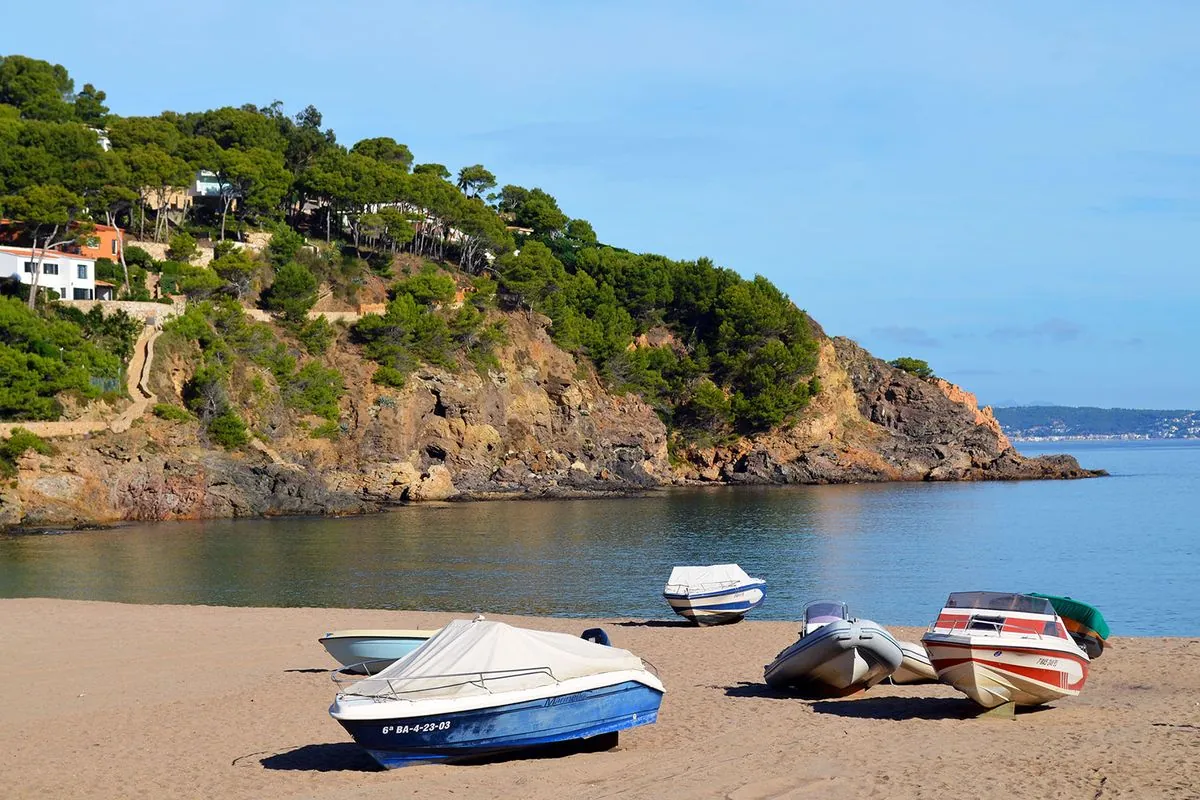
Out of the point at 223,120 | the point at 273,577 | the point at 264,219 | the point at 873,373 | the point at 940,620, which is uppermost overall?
the point at 223,120

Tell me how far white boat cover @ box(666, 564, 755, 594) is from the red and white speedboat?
39.6 feet

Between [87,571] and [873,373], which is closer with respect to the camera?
[87,571]

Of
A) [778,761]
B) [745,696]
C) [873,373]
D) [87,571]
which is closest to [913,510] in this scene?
[873,373]

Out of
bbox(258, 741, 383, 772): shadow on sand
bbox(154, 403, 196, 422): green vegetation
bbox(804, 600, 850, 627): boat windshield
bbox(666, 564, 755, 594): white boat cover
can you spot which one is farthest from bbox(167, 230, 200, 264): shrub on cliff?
bbox(258, 741, 383, 772): shadow on sand

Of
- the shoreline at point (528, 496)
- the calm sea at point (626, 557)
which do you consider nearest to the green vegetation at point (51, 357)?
the shoreline at point (528, 496)

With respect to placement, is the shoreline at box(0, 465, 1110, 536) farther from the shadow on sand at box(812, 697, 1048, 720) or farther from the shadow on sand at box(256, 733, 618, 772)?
the shadow on sand at box(812, 697, 1048, 720)

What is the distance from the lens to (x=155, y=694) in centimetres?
1884

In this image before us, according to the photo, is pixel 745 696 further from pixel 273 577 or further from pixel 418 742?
pixel 273 577

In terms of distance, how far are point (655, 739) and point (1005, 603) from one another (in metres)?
5.06

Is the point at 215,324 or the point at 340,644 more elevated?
the point at 215,324

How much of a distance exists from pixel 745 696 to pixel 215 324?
179ft

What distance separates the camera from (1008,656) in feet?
50.1

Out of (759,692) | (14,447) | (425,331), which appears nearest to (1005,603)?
(759,692)

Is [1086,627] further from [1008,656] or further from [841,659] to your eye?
[1008,656]
